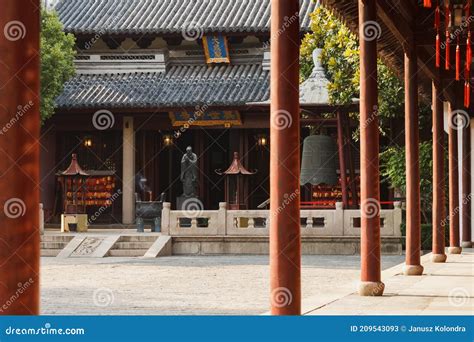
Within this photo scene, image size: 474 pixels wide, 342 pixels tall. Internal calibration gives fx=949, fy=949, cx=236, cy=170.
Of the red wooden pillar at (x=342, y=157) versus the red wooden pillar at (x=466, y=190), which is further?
the red wooden pillar at (x=342, y=157)

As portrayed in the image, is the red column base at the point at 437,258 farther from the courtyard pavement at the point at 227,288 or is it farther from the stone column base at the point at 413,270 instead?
the stone column base at the point at 413,270

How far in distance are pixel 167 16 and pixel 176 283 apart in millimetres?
18909

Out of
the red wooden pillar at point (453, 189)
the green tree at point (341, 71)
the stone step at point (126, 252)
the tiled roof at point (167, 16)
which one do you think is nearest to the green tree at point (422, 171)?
the green tree at point (341, 71)

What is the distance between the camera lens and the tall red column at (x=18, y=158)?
4.05 metres

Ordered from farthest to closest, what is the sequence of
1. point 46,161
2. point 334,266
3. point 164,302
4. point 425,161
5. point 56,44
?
1. point 46,161
2. point 56,44
3. point 425,161
4. point 334,266
5. point 164,302

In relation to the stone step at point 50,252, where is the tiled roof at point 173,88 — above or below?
above

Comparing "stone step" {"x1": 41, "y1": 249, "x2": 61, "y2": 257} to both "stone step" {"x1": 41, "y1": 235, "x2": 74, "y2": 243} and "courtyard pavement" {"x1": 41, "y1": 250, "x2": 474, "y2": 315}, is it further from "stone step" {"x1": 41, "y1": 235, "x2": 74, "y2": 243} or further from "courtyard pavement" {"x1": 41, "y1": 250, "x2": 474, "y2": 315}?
"courtyard pavement" {"x1": 41, "y1": 250, "x2": 474, "y2": 315}

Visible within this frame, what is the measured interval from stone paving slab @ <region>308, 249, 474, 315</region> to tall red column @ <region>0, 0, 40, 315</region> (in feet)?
13.5

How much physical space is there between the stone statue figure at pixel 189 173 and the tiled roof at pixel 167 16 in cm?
596

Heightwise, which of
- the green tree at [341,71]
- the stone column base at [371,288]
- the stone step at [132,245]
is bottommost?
the stone column base at [371,288]

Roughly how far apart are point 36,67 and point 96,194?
85.2 feet

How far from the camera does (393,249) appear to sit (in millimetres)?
21203

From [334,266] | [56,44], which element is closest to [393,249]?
[334,266]

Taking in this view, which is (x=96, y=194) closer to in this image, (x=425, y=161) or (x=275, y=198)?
(x=425, y=161)
